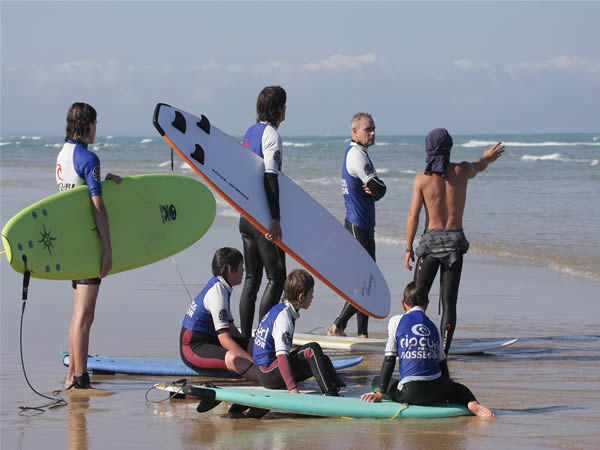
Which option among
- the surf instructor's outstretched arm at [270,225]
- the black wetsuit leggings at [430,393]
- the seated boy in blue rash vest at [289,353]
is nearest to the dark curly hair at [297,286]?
the seated boy in blue rash vest at [289,353]

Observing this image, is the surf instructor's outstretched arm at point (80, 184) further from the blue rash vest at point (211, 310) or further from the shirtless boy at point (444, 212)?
the shirtless boy at point (444, 212)

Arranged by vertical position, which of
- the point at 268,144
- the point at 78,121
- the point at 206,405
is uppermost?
the point at 78,121

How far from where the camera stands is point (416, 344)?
13.6ft

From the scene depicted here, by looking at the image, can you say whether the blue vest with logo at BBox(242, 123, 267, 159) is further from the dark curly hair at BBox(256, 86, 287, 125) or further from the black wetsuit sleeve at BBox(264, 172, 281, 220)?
the black wetsuit sleeve at BBox(264, 172, 281, 220)

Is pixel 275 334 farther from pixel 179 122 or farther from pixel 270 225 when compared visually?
pixel 179 122

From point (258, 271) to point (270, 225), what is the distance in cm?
35

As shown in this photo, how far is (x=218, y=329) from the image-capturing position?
4719 mm

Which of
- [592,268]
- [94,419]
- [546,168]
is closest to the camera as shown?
[94,419]

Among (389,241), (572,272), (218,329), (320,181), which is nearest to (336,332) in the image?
(218,329)

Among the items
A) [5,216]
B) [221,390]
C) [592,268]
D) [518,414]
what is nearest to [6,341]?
[221,390]

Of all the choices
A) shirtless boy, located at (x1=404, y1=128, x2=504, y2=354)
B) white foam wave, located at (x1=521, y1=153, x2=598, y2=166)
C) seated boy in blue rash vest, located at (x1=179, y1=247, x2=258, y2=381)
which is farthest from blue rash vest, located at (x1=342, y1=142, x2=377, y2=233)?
white foam wave, located at (x1=521, y1=153, x2=598, y2=166)

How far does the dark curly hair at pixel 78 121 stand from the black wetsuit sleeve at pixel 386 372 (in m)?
2.05

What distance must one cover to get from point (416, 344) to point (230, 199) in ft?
5.34

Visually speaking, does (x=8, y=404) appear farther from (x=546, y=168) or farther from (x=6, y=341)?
(x=546, y=168)
